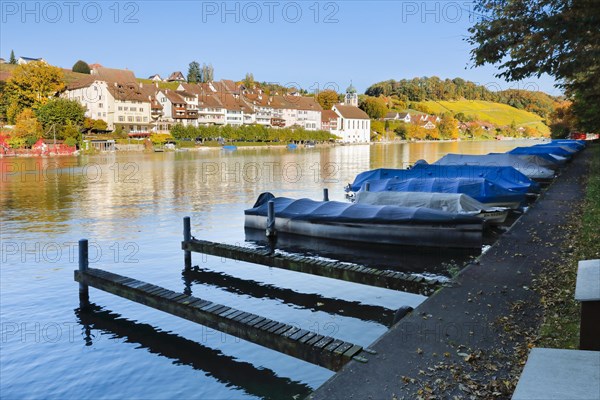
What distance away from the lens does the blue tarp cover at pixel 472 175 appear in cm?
3075

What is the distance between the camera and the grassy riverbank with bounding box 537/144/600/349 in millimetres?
8938

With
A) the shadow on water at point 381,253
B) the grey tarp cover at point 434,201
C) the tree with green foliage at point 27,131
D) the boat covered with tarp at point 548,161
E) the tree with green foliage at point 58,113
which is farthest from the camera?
the tree with green foliage at point 58,113

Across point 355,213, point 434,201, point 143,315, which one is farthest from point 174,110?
point 143,315

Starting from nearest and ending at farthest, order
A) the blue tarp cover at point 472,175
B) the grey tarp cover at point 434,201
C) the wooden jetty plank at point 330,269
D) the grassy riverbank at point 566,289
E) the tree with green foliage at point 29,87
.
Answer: the grassy riverbank at point 566,289
the wooden jetty plank at point 330,269
the grey tarp cover at point 434,201
the blue tarp cover at point 472,175
the tree with green foliage at point 29,87

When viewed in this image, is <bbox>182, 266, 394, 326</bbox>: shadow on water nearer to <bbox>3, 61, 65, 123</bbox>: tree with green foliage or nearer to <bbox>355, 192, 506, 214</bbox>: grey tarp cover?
<bbox>355, 192, 506, 214</bbox>: grey tarp cover

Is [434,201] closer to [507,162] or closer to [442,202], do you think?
[442,202]

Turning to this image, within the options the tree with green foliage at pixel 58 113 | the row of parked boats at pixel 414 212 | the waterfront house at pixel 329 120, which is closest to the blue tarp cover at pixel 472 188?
the row of parked boats at pixel 414 212

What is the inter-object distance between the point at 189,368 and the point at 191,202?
28.4m

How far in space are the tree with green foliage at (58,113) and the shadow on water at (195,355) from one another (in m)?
103

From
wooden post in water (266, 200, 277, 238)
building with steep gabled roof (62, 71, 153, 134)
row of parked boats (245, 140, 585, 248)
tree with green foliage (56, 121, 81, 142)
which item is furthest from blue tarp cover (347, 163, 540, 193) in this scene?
building with steep gabled roof (62, 71, 153, 134)

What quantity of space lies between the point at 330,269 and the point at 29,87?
4761 inches

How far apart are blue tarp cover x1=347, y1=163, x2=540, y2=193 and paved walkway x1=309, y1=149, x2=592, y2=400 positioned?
53.2ft

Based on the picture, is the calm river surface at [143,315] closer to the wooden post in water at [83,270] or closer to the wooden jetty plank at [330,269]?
the wooden post in water at [83,270]

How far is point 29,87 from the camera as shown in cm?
11519
